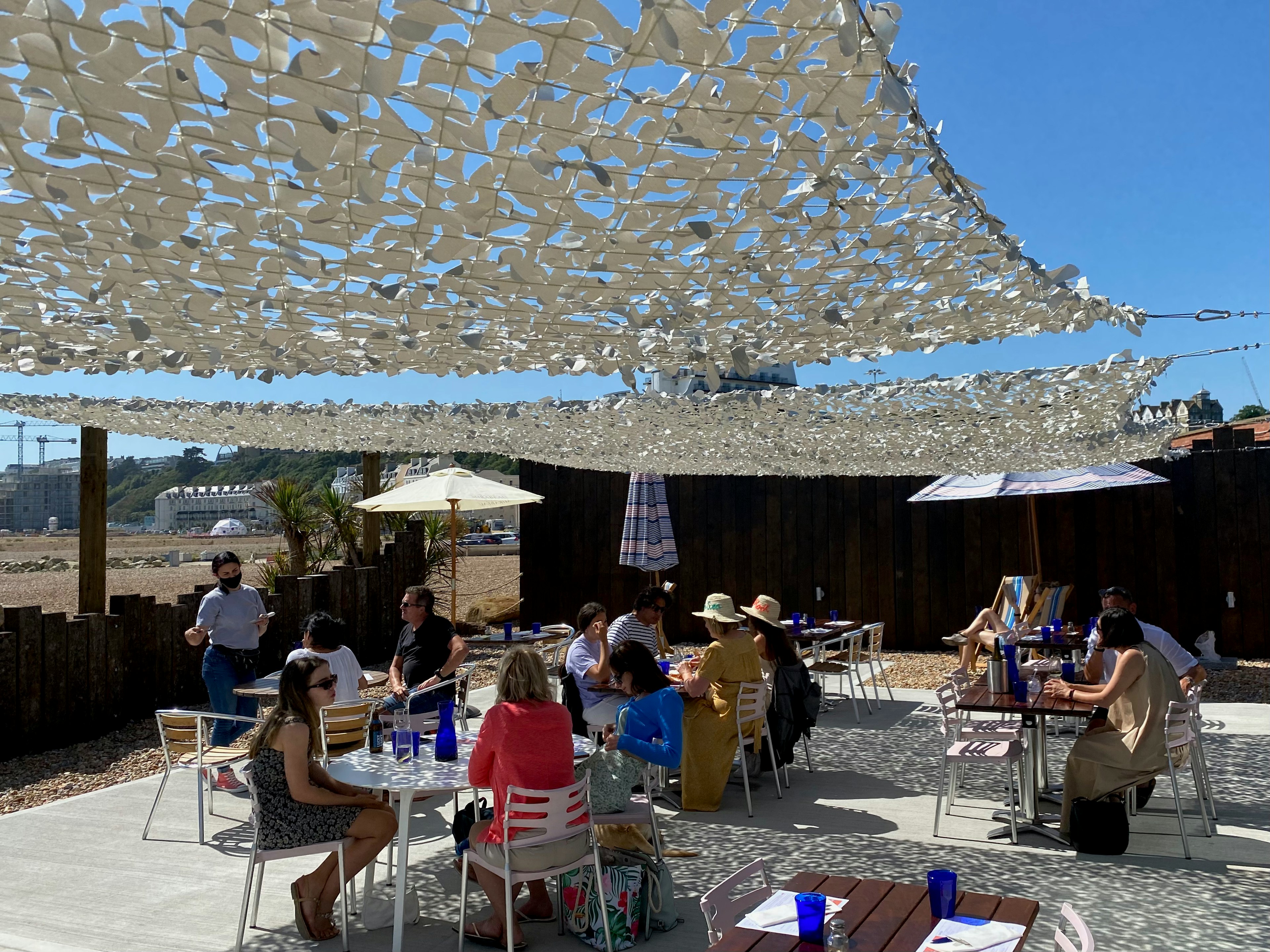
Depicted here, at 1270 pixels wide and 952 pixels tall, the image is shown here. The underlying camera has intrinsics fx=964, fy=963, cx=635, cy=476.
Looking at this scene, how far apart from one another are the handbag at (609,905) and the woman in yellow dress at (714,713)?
5.28ft

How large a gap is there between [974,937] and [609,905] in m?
1.54

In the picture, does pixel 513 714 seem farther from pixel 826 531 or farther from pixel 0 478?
pixel 0 478

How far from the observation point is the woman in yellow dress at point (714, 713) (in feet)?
17.3

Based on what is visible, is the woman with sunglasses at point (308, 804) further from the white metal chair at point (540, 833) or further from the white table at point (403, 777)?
the white metal chair at point (540, 833)

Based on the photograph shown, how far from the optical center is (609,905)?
138 inches

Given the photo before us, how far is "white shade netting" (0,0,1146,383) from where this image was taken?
1667 mm

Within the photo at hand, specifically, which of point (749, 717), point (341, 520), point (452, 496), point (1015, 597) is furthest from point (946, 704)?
point (341, 520)

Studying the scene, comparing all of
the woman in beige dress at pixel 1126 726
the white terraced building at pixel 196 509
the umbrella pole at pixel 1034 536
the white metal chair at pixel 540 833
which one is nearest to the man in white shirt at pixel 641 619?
the white metal chair at pixel 540 833

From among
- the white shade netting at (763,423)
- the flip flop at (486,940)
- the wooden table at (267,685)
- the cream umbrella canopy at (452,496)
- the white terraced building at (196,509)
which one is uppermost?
the white terraced building at (196,509)

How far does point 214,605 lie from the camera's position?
6.24 metres

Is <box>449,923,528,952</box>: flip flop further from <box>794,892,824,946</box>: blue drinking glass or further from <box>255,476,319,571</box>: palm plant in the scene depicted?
<box>255,476,319,571</box>: palm plant

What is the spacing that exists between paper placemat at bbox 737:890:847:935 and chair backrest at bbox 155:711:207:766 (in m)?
3.34

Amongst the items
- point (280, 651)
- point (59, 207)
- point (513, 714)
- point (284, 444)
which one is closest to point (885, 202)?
point (59, 207)

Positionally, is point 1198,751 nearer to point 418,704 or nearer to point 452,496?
point 418,704
